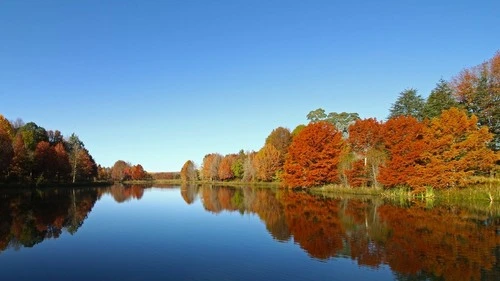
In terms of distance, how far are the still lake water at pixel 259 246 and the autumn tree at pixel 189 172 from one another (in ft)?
399

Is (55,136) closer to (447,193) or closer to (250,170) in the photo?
(250,170)

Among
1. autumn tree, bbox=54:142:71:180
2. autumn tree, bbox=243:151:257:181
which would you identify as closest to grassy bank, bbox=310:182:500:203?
autumn tree, bbox=243:151:257:181

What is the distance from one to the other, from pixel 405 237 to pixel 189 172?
459ft

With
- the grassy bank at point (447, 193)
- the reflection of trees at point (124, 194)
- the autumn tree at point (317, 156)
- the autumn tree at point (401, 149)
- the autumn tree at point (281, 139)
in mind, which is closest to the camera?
the grassy bank at point (447, 193)

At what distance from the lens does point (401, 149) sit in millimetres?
42438

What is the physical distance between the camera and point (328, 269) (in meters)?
14.8

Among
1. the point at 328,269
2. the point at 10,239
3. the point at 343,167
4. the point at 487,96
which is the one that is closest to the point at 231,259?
the point at 328,269

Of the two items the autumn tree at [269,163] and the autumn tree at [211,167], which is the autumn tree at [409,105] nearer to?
the autumn tree at [269,163]

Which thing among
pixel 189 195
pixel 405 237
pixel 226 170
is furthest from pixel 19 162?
pixel 405 237

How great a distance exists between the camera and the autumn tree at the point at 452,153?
3878 cm

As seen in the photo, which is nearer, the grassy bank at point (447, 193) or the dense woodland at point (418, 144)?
the grassy bank at point (447, 193)

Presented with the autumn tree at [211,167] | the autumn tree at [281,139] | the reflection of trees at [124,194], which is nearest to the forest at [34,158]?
the reflection of trees at [124,194]

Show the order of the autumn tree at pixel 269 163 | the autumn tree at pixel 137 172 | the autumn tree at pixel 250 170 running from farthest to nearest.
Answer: the autumn tree at pixel 137 172
the autumn tree at pixel 250 170
the autumn tree at pixel 269 163

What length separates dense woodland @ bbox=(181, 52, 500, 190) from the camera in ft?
129
